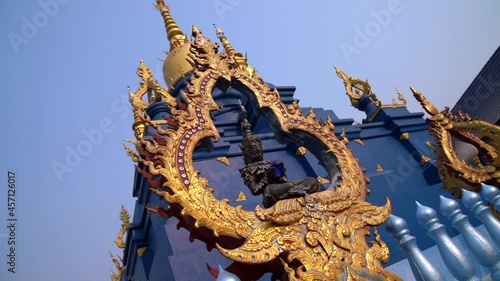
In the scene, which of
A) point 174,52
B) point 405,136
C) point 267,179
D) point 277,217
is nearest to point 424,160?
point 405,136

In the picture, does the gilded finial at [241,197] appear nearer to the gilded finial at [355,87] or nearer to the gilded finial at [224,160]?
the gilded finial at [224,160]

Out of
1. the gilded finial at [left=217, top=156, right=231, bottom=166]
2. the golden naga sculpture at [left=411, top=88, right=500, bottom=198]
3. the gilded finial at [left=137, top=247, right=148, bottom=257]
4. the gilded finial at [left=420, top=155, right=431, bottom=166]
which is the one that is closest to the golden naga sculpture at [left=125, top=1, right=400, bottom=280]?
the golden naga sculpture at [left=411, top=88, right=500, bottom=198]

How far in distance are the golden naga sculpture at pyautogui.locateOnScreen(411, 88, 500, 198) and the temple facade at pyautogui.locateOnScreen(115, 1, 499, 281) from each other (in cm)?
37

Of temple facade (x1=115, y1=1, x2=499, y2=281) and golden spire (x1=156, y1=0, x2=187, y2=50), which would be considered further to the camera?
golden spire (x1=156, y1=0, x2=187, y2=50)

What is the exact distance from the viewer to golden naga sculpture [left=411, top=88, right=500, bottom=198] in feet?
17.5

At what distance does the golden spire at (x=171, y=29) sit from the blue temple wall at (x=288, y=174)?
4981 mm

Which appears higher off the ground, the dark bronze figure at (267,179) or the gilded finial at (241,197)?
the gilded finial at (241,197)

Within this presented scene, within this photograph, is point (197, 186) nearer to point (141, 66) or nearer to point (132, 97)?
point (132, 97)

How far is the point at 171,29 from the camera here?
15672 mm

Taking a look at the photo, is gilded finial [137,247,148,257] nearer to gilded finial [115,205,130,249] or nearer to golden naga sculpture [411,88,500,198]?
gilded finial [115,205,130,249]

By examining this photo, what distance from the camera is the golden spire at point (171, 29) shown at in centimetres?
1517

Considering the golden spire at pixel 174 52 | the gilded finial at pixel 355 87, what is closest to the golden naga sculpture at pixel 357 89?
the gilded finial at pixel 355 87

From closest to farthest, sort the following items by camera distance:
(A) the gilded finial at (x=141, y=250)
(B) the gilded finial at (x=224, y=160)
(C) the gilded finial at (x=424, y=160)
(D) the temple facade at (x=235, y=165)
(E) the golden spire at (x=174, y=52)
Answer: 1. (D) the temple facade at (x=235, y=165)
2. (B) the gilded finial at (x=224, y=160)
3. (A) the gilded finial at (x=141, y=250)
4. (C) the gilded finial at (x=424, y=160)
5. (E) the golden spire at (x=174, y=52)

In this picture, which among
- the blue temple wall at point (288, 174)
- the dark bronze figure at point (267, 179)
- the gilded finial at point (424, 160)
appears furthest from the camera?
the gilded finial at point (424, 160)
